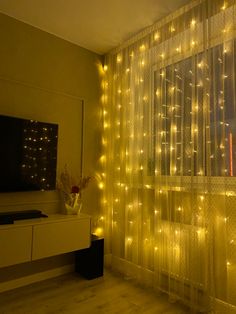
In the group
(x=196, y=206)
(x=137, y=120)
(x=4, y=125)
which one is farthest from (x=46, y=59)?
(x=196, y=206)

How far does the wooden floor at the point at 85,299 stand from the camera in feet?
7.24

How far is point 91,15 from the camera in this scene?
8.83 feet

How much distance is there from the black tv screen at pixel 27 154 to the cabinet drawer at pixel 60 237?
1.51 feet

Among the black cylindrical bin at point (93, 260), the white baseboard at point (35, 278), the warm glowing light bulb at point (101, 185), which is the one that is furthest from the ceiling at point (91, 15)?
the white baseboard at point (35, 278)

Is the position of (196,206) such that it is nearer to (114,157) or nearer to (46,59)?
(114,157)

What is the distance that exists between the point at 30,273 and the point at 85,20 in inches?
109

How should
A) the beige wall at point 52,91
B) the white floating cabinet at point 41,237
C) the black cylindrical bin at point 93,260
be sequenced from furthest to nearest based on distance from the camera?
the black cylindrical bin at point 93,260 → the beige wall at point 52,91 → the white floating cabinet at point 41,237

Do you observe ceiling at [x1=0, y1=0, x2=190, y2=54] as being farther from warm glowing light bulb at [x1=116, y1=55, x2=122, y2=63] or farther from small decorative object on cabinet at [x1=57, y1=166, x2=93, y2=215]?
small decorative object on cabinet at [x1=57, y1=166, x2=93, y2=215]

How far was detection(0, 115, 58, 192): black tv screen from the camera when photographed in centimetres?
251

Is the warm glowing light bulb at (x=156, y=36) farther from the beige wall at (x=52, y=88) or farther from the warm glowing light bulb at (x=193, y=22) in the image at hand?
the beige wall at (x=52, y=88)

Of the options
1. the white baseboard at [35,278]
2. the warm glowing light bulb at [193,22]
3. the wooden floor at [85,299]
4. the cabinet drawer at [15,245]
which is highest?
the warm glowing light bulb at [193,22]

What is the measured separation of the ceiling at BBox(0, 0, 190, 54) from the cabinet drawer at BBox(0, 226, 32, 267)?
215cm

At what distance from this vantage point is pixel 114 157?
127 inches

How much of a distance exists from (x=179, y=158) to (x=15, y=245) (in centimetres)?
167
